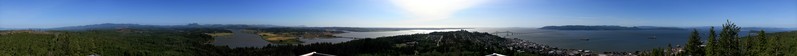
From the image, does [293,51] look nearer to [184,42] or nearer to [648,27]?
[184,42]

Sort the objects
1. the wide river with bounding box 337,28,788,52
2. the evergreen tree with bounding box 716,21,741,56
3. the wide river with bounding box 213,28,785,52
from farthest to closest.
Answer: the wide river with bounding box 337,28,788,52
the wide river with bounding box 213,28,785,52
the evergreen tree with bounding box 716,21,741,56

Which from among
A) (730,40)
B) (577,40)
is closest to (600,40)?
(577,40)

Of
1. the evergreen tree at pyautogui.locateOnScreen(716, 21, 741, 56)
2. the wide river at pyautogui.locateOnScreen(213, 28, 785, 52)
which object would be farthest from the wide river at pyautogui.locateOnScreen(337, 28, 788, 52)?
the evergreen tree at pyautogui.locateOnScreen(716, 21, 741, 56)

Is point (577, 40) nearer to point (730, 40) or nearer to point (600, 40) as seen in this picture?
point (600, 40)

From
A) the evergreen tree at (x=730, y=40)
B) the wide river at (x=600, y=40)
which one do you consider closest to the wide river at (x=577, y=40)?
the wide river at (x=600, y=40)

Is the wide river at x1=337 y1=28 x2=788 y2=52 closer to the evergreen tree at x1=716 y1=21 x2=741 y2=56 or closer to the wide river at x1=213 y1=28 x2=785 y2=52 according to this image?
the wide river at x1=213 y1=28 x2=785 y2=52

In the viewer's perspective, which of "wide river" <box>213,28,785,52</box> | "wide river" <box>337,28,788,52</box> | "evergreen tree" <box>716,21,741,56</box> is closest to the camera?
"evergreen tree" <box>716,21,741,56</box>

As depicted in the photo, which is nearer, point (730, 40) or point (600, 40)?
point (730, 40)

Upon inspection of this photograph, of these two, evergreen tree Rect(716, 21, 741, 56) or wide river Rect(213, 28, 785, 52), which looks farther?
wide river Rect(213, 28, 785, 52)

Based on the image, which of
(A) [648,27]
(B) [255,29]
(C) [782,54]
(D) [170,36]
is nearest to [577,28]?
(A) [648,27]

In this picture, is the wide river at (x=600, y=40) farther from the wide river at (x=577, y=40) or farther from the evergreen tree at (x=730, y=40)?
the evergreen tree at (x=730, y=40)

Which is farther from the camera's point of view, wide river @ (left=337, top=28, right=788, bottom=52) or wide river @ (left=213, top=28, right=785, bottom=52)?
wide river @ (left=337, top=28, right=788, bottom=52)
